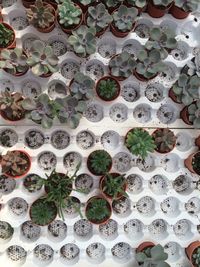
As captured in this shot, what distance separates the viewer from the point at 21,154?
2107 mm

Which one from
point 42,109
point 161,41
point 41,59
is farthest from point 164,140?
point 41,59

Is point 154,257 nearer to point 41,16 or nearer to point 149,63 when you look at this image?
point 149,63

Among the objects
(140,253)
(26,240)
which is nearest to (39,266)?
(26,240)

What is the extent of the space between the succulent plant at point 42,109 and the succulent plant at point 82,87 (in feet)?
0.45

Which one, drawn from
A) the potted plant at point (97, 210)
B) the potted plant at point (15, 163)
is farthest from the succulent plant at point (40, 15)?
the potted plant at point (97, 210)

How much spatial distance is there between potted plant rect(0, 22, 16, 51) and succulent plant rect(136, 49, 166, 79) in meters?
0.67

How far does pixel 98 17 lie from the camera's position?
2141 millimetres

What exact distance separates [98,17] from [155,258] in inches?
50.1

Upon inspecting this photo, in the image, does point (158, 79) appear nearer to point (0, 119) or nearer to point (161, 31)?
point (161, 31)

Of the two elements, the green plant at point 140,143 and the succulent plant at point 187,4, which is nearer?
the green plant at point 140,143

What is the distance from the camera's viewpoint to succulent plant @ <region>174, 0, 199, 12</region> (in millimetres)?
2193

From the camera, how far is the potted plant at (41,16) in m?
2.06

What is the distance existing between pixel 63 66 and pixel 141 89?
451mm

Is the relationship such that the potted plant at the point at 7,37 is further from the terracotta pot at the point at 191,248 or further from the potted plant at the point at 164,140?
the terracotta pot at the point at 191,248
